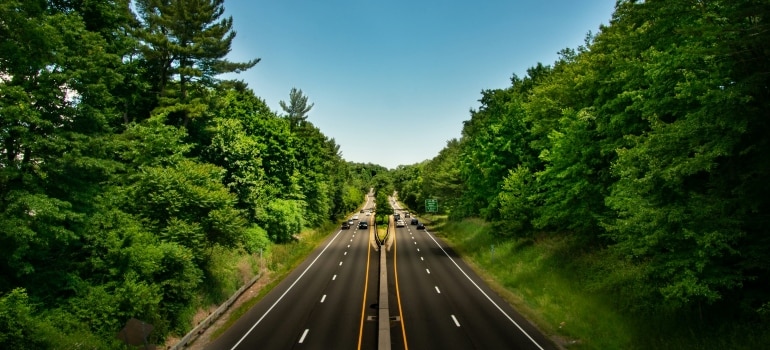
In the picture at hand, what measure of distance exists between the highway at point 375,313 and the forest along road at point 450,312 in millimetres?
46

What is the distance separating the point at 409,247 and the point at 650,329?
3399cm

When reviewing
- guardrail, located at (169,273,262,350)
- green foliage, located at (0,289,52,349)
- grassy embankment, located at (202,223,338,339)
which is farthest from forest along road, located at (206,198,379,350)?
green foliage, located at (0,289,52,349)

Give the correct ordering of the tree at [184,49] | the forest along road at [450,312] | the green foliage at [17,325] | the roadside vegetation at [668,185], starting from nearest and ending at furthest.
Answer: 1. the green foliage at [17,325]
2. the roadside vegetation at [668,185]
3. the forest along road at [450,312]
4. the tree at [184,49]

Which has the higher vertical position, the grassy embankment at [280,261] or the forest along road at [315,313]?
the grassy embankment at [280,261]

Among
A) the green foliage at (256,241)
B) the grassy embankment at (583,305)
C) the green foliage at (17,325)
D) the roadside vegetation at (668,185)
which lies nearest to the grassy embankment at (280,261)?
the green foliage at (256,241)

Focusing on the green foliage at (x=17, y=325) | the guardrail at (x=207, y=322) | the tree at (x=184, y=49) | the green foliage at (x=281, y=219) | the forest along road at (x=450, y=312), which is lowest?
the forest along road at (x=450, y=312)

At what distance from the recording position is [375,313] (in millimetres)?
24141

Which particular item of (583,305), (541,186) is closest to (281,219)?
(541,186)

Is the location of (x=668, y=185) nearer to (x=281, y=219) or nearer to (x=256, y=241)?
(x=256, y=241)

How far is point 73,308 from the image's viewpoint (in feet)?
55.2

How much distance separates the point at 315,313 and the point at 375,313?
11.4ft

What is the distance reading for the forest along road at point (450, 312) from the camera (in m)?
19.1

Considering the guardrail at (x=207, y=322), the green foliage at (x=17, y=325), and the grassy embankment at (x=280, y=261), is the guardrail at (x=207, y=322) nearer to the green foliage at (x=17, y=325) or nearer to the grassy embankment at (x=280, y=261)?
the grassy embankment at (x=280, y=261)

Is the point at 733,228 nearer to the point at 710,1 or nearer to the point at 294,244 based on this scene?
the point at 710,1
